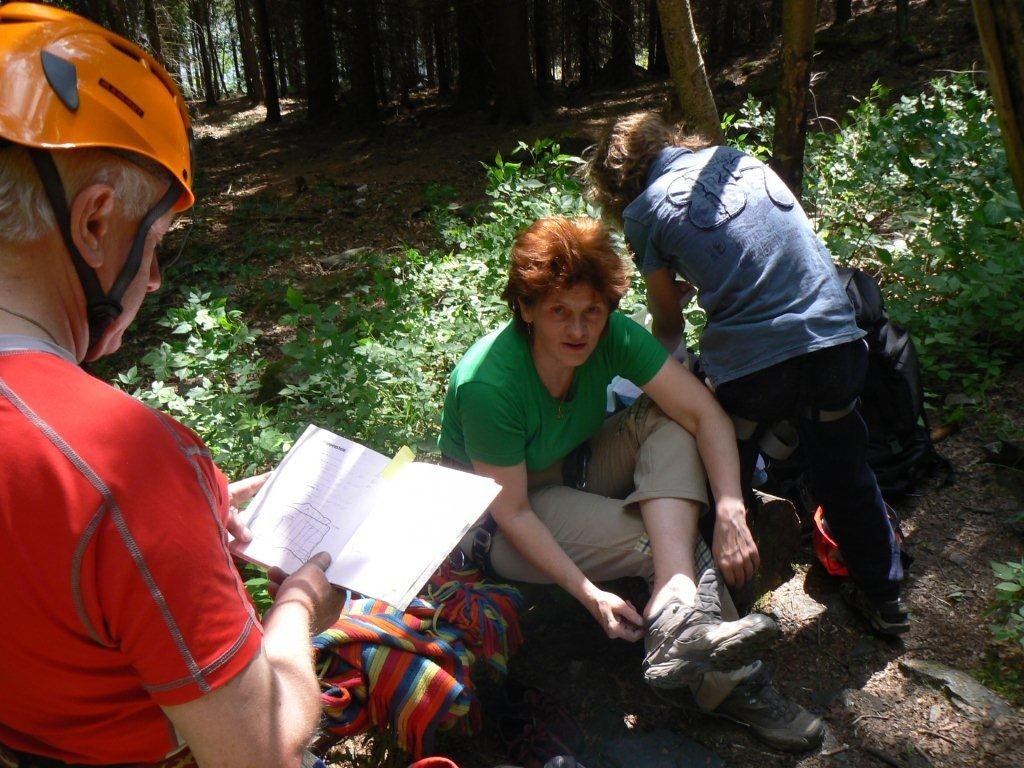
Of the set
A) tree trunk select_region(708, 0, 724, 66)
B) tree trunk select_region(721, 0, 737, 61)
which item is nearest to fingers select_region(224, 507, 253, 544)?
tree trunk select_region(708, 0, 724, 66)

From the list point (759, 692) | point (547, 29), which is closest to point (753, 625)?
point (759, 692)

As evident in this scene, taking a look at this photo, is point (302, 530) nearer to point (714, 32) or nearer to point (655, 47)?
point (714, 32)

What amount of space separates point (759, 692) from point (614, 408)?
3.66ft

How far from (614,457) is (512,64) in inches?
374

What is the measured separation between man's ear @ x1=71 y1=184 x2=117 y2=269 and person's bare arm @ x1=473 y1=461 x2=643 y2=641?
1472 millimetres

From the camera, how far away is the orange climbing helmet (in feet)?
3.54

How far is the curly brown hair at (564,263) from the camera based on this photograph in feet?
8.09

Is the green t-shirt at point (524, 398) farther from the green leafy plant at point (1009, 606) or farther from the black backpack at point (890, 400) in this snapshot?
the green leafy plant at point (1009, 606)

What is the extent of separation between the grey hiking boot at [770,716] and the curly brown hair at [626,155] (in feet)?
5.08

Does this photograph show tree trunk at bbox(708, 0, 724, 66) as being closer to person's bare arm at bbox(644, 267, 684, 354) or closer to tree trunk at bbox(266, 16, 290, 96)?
tree trunk at bbox(266, 16, 290, 96)

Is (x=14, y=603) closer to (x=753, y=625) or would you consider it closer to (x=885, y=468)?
(x=753, y=625)

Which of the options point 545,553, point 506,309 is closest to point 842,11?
point 506,309

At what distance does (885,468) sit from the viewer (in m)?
3.23

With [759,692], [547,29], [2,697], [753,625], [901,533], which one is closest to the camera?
[2,697]
